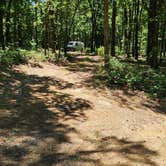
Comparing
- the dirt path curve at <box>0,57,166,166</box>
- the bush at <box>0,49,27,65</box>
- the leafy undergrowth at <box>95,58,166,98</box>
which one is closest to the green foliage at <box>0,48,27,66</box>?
the bush at <box>0,49,27,65</box>

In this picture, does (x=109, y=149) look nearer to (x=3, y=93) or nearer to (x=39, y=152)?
(x=39, y=152)

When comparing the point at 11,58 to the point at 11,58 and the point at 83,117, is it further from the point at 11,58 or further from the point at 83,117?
the point at 83,117

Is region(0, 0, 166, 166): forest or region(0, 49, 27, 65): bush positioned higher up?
region(0, 49, 27, 65): bush

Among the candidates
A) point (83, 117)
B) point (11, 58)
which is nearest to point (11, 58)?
point (11, 58)

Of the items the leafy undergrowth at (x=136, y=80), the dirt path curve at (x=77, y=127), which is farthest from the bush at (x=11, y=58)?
the leafy undergrowth at (x=136, y=80)

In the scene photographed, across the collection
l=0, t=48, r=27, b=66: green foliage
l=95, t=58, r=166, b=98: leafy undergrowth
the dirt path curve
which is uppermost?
l=0, t=48, r=27, b=66: green foliage

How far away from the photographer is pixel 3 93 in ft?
31.8

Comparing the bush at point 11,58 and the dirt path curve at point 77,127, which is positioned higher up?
the bush at point 11,58

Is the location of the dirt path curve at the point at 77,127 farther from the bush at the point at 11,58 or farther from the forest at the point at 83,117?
the bush at the point at 11,58

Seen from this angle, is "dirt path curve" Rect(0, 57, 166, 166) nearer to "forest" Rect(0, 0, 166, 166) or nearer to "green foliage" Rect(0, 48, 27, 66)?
"forest" Rect(0, 0, 166, 166)

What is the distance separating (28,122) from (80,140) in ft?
5.33

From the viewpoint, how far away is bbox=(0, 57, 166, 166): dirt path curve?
5.28 meters

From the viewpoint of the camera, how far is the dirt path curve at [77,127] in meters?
5.28

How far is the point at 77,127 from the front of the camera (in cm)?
691
